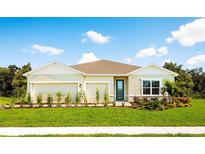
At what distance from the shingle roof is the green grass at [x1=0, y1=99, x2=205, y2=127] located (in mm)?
6427

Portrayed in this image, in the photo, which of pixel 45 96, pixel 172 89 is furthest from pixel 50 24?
pixel 172 89

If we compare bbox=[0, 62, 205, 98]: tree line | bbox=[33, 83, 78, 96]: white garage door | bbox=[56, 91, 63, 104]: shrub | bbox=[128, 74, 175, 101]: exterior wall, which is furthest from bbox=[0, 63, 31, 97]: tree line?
bbox=[128, 74, 175, 101]: exterior wall

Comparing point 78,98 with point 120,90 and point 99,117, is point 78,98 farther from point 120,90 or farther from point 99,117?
point 99,117

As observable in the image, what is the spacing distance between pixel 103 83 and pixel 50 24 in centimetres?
578

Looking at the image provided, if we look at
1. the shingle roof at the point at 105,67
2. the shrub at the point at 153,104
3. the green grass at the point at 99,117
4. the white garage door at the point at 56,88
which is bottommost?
the green grass at the point at 99,117

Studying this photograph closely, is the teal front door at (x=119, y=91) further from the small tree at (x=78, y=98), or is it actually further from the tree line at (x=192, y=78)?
the tree line at (x=192, y=78)

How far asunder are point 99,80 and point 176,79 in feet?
30.6

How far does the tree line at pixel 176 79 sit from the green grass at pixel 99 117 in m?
12.3

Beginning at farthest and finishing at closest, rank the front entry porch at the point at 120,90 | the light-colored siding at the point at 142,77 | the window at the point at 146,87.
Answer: the front entry porch at the point at 120,90 → the window at the point at 146,87 → the light-colored siding at the point at 142,77

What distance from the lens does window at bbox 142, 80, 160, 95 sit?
22.4 meters
